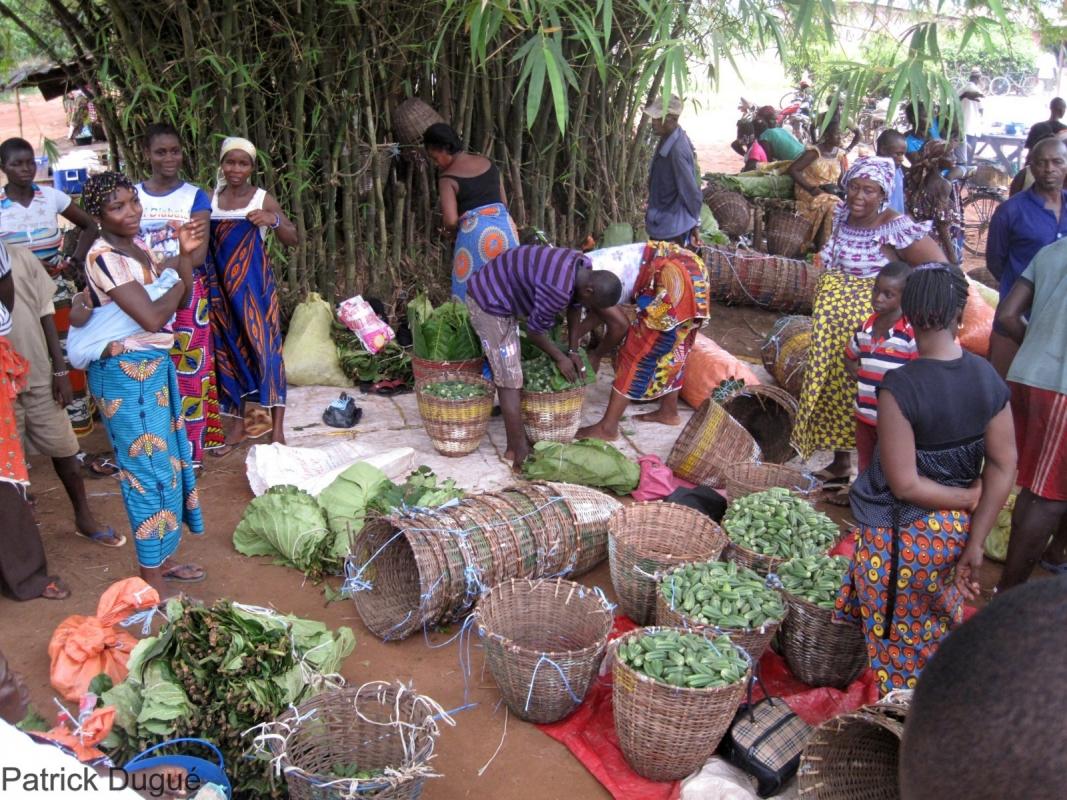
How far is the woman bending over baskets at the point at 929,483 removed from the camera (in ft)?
8.21

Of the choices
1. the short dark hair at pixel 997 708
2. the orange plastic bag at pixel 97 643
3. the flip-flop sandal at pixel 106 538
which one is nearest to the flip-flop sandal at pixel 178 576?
the flip-flop sandal at pixel 106 538

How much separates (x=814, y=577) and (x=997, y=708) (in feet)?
8.47

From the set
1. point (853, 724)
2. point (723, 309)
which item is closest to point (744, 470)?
point (853, 724)

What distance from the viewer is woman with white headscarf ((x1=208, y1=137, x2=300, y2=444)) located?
4680mm

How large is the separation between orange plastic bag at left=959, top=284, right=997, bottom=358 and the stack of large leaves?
15.0ft

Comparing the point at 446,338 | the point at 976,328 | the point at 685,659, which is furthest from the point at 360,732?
the point at 976,328

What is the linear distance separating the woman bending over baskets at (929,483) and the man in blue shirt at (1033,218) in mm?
1871

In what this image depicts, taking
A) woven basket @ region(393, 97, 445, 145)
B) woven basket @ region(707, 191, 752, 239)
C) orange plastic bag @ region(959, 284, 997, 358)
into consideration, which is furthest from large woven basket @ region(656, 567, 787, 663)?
woven basket @ region(707, 191, 752, 239)

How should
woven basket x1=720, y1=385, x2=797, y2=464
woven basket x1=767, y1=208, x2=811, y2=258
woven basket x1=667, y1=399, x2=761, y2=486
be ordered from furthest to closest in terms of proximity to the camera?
woven basket x1=767, y1=208, x2=811, y2=258, woven basket x1=720, y1=385, x2=797, y2=464, woven basket x1=667, y1=399, x2=761, y2=486

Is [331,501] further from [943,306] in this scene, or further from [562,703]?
[943,306]

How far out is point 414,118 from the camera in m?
5.95

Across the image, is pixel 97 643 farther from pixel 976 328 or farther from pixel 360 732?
pixel 976 328

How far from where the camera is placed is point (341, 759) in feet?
8.89

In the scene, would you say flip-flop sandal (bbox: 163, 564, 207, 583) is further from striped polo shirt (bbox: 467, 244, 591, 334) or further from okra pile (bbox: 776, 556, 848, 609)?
okra pile (bbox: 776, 556, 848, 609)
